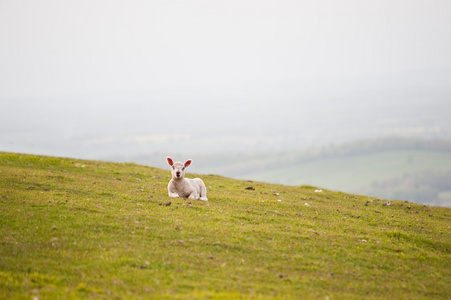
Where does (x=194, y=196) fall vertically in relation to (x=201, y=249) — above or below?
above

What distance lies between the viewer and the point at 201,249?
16.4 meters

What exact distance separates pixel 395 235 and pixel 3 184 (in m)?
21.1

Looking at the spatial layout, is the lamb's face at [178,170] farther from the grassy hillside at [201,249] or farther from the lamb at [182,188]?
the grassy hillside at [201,249]

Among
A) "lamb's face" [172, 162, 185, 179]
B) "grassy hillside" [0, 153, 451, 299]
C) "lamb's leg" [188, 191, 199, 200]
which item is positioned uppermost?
"lamb's face" [172, 162, 185, 179]

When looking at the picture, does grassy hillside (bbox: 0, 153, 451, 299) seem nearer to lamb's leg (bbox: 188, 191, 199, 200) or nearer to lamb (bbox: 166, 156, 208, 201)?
lamb's leg (bbox: 188, 191, 199, 200)

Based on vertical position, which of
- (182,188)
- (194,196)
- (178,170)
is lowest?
(194,196)

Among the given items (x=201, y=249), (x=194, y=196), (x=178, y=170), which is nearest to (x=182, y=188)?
(x=194, y=196)

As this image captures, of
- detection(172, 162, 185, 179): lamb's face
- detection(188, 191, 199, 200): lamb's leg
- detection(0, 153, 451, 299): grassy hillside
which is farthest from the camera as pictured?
detection(188, 191, 199, 200): lamb's leg

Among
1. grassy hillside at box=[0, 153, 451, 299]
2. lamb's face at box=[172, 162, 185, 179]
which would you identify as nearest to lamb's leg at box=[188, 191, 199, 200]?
grassy hillside at box=[0, 153, 451, 299]

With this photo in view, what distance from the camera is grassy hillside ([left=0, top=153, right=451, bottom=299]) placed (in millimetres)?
13188

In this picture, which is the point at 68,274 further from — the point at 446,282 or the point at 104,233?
the point at 446,282

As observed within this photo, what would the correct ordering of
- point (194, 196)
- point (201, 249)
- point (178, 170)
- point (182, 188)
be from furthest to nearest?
point (182, 188) < point (194, 196) < point (178, 170) < point (201, 249)

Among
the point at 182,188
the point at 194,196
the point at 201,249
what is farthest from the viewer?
the point at 182,188

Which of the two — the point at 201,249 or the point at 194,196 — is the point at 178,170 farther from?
the point at 201,249
